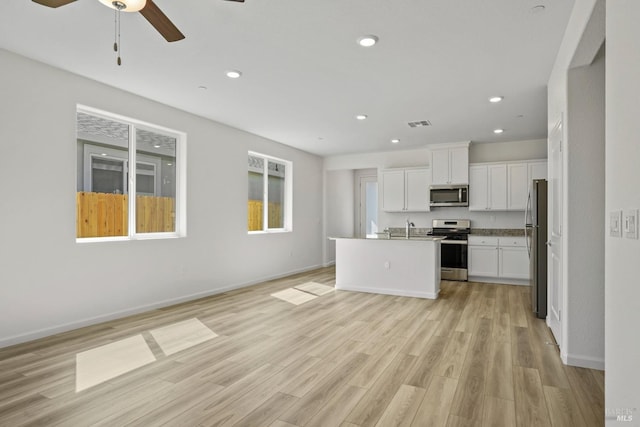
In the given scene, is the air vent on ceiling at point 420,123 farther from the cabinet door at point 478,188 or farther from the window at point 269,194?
the window at point 269,194

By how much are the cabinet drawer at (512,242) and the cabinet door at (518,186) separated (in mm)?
549

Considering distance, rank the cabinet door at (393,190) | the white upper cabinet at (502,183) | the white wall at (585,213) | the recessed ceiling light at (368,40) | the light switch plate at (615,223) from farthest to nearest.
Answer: the cabinet door at (393,190)
the white upper cabinet at (502,183)
the recessed ceiling light at (368,40)
the white wall at (585,213)
the light switch plate at (615,223)

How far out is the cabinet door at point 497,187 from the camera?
256 inches

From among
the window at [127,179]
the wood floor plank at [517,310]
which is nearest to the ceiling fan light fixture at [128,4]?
the window at [127,179]

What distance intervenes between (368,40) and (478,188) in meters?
4.65

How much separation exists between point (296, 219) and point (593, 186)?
548 cm

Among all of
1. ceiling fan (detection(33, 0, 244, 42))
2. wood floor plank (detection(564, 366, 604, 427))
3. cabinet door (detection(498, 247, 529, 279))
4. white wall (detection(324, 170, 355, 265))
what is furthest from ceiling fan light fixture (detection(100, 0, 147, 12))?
white wall (detection(324, 170, 355, 265))

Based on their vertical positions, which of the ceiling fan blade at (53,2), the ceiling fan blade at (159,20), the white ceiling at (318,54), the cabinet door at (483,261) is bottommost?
the cabinet door at (483,261)

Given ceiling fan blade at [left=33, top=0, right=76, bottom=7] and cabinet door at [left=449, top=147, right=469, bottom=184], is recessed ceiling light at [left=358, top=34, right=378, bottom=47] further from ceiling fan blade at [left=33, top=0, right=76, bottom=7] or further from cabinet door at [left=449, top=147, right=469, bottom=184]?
cabinet door at [left=449, top=147, right=469, bottom=184]

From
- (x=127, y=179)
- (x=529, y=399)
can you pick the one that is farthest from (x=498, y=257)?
(x=127, y=179)

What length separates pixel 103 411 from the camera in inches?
84.9

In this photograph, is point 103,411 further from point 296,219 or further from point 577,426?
point 296,219

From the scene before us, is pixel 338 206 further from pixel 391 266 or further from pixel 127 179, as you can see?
pixel 127 179

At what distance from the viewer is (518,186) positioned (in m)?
6.39
